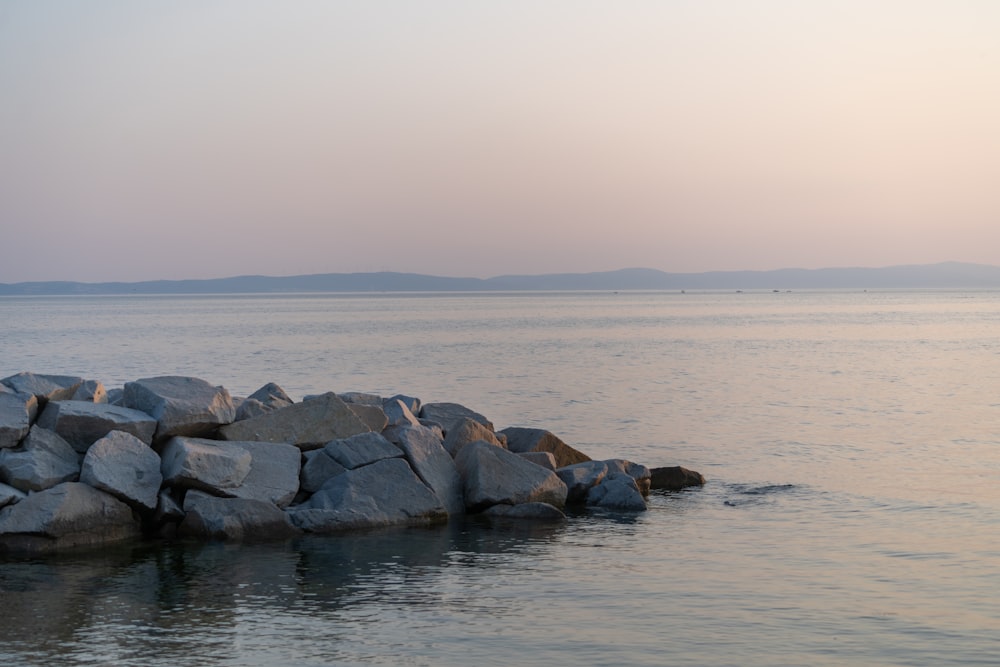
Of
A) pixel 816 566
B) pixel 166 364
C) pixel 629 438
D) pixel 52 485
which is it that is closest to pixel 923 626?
pixel 816 566

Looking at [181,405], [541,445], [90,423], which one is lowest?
[541,445]

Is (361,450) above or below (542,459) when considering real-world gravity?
above

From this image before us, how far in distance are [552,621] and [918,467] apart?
12.0 m

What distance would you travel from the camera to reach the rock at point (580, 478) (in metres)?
17.8

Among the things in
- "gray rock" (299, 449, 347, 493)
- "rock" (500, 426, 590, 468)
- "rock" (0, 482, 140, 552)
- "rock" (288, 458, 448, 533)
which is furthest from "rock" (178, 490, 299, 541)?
"rock" (500, 426, 590, 468)

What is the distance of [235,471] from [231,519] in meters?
0.66

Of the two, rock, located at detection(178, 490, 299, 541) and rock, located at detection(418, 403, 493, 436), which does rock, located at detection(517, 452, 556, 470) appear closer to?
rock, located at detection(418, 403, 493, 436)

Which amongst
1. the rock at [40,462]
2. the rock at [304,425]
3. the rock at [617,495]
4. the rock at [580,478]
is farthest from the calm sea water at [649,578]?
the rock at [304,425]

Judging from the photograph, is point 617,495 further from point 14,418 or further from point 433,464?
point 14,418

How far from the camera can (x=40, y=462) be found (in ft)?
47.9

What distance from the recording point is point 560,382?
39.8m

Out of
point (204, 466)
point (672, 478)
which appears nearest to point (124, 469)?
point (204, 466)

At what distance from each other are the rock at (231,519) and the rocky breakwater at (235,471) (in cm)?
2

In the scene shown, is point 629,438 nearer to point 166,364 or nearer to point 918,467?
point 918,467
